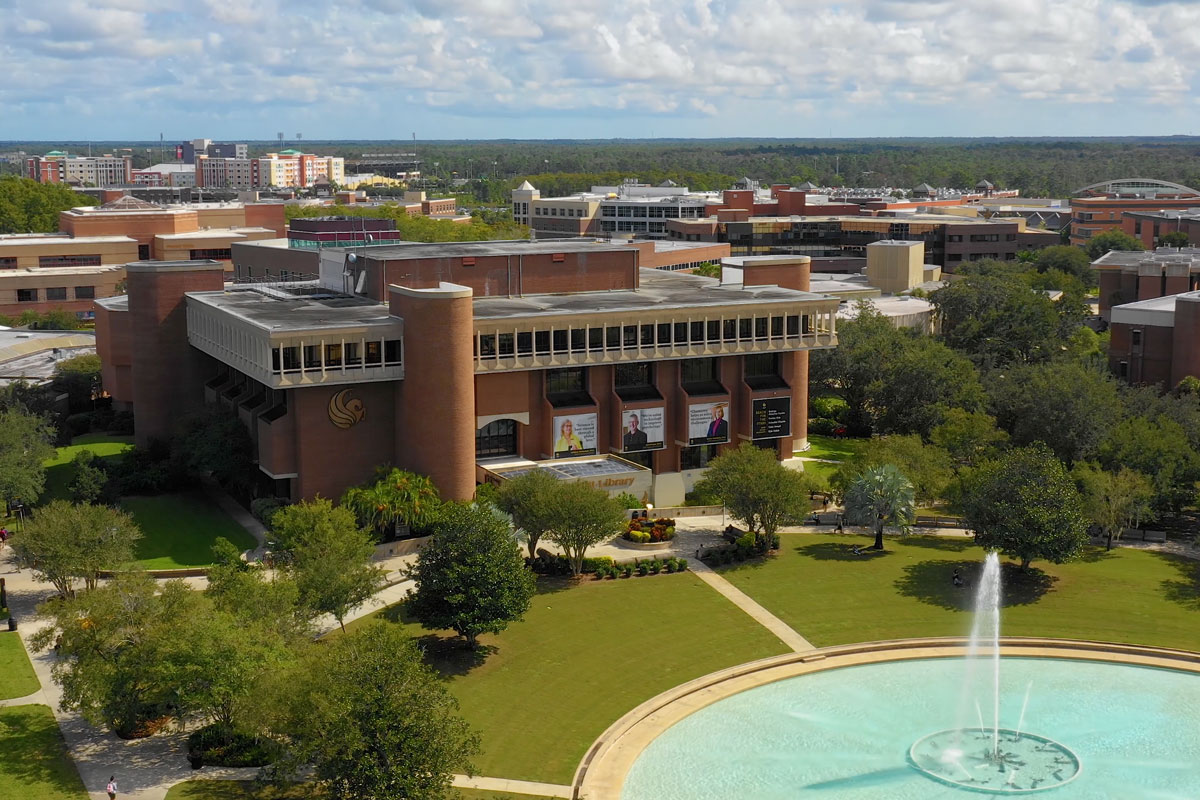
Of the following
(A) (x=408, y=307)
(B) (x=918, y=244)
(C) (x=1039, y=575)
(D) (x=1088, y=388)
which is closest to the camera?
(C) (x=1039, y=575)

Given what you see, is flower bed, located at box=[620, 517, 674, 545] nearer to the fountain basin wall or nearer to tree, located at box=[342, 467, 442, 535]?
tree, located at box=[342, 467, 442, 535]

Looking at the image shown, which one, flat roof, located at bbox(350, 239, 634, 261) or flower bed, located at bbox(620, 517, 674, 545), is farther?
flat roof, located at bbox(350, 239, 634, 261)

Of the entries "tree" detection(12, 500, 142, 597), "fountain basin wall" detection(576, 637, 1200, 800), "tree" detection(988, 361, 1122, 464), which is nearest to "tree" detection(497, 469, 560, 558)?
"fountain basin wall" detection(576, 637, 1200, 800)

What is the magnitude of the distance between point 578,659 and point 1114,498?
104 feet

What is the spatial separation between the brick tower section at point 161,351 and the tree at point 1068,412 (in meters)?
52.6

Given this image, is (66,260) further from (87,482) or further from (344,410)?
(344,410)

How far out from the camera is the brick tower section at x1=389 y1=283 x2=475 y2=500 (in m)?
70.9

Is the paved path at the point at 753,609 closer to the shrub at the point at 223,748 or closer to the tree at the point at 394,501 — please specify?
the tree at the point at 394,501

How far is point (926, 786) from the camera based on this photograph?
46.5 metres

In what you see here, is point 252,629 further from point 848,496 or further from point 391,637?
point 848,496

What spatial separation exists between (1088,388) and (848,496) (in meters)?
20.5

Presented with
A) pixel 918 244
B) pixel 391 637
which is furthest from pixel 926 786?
pixel 918 244

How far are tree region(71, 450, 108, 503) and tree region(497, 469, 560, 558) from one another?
Result: 74.8 feet

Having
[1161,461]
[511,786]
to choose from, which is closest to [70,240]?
[1161,461]
